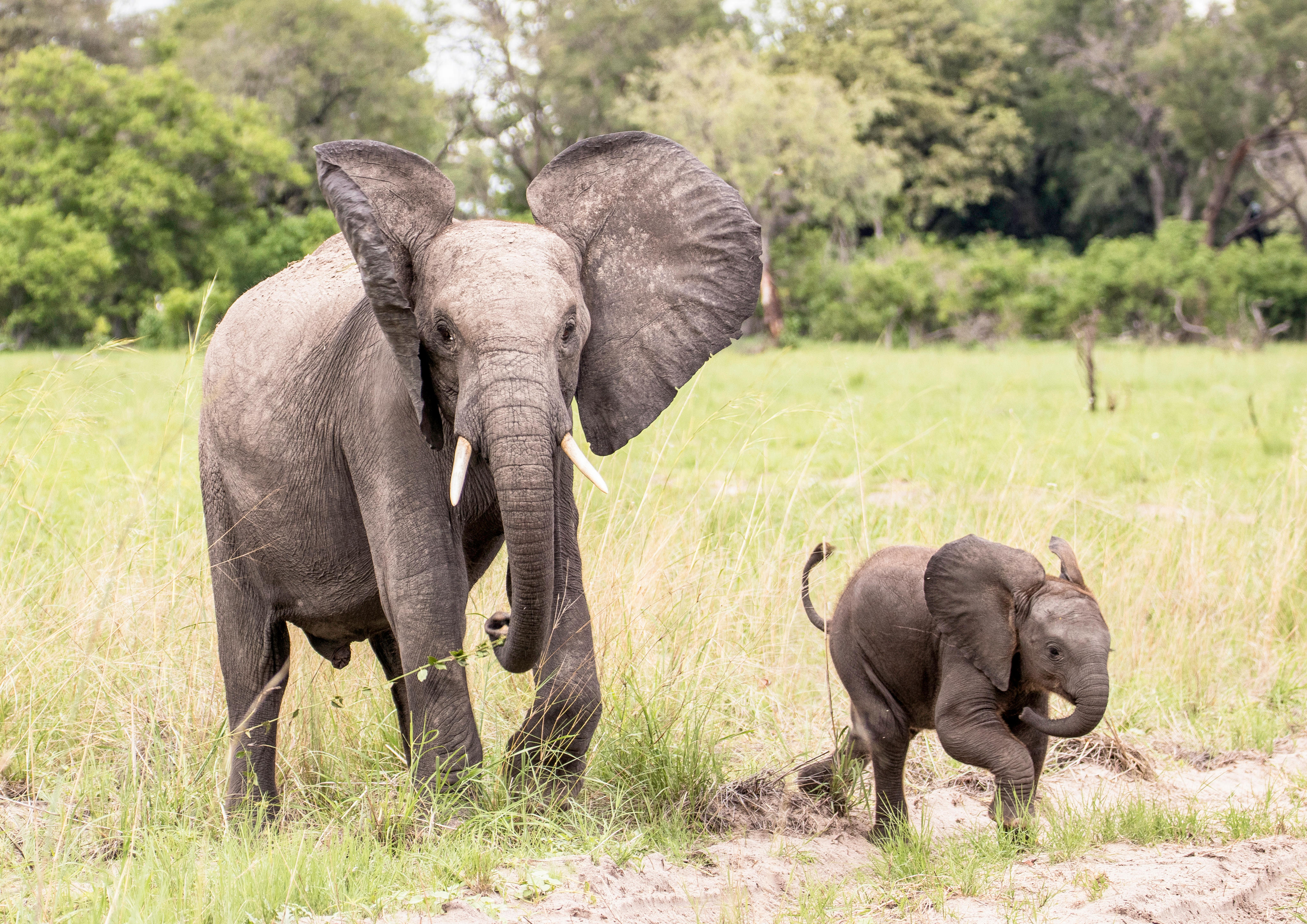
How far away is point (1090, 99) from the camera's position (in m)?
43.1

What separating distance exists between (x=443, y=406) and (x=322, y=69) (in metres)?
35.8

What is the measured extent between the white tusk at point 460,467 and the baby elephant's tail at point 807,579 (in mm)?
1546

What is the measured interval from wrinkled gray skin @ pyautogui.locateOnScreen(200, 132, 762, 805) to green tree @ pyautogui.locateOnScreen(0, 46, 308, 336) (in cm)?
2481

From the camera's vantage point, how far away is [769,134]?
32219mm

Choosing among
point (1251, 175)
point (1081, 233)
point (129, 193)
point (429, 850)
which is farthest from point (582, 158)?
point (1081, 233)

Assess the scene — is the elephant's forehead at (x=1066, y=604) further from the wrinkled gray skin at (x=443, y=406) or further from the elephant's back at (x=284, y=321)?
the elephant's back at (x=284, y=321)

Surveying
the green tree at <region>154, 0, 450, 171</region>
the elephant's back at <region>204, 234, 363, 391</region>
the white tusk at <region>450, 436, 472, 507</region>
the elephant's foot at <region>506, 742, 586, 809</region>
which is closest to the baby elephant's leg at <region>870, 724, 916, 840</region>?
the elephant's foot at <region>506, 742, 586, 809</region>

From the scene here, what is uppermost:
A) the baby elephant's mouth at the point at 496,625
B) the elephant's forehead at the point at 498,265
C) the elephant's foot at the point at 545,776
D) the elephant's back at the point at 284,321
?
the elephant's forehead at the point at 498,265

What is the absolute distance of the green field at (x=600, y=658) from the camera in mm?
3279

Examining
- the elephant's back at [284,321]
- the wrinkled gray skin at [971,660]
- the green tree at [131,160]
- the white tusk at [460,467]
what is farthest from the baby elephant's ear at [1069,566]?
the green tree at [131,160]

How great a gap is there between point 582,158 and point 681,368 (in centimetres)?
65

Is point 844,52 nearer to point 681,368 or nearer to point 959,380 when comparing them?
point 959,380

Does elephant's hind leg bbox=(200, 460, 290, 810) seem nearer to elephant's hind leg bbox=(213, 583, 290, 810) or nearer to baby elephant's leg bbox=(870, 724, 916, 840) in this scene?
elephant's hind leg bbox=(213, 583, 290, 810)

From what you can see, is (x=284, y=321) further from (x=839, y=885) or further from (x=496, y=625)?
(x=839, y=885)
